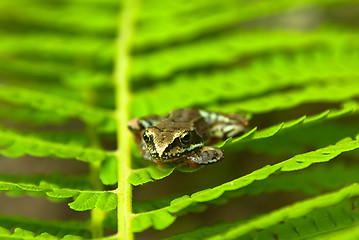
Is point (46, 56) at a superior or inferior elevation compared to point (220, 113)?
superior

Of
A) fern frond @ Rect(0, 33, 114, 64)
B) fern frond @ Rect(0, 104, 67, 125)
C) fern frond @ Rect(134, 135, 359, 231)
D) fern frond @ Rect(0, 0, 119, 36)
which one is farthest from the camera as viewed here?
fern frond @ Rect(0, 0, 119, 36)

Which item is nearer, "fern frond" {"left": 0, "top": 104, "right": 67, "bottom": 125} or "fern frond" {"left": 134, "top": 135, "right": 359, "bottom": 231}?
"fern frond" {"left": 134, "top": 135, "right": 359, "bottom": 231}

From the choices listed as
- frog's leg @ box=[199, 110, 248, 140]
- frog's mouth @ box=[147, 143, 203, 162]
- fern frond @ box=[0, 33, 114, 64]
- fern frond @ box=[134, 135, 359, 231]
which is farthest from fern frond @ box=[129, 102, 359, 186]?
fern frond @ box=[0, 33, 114, 64]

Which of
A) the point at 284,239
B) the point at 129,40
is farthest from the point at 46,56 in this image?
the point at 284,239

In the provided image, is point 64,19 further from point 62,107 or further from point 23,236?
point 23,236

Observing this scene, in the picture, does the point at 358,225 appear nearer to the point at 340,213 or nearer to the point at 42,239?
the point at 340,213

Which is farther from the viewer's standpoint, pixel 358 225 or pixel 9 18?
pixel 9 18

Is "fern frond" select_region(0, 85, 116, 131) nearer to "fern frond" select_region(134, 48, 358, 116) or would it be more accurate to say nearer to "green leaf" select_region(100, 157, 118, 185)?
"fern frond" select_region(134, 48, 358, 116)
